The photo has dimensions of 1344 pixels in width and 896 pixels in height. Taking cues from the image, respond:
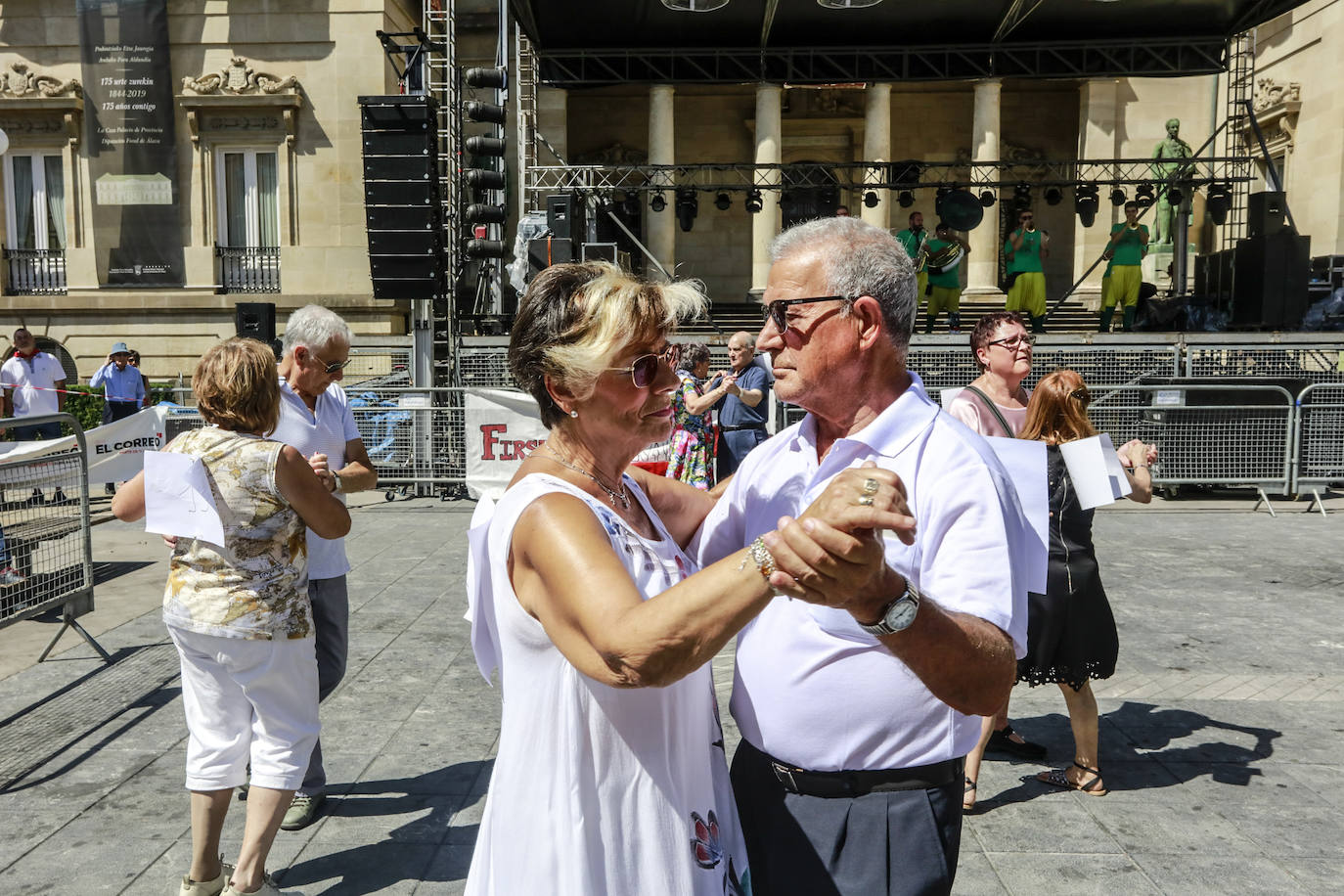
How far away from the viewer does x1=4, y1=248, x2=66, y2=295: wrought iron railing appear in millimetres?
22031

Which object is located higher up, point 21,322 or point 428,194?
point 428,194

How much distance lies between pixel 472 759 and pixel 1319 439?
10784 mm

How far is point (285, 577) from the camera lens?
3.43 meters

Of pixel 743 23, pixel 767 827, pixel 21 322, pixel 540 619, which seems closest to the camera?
pixel 540 619

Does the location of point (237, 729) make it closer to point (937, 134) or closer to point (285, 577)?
point (285, 577)

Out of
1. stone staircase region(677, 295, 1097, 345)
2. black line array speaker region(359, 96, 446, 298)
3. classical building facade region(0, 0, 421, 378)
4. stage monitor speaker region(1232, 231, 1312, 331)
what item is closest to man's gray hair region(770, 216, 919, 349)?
black line array speaker region(359, 96, 446, 298)

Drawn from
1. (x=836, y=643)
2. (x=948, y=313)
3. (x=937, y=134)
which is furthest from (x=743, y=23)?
(x=836, y=643)

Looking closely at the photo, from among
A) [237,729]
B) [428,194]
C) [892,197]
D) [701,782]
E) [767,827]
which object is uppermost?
[892,197]

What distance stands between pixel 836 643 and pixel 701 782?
0.37 meters

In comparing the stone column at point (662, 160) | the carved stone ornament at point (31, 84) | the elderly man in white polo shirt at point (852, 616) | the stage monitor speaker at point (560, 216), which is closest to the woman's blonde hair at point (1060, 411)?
the elderly man in white polo shirt at point (852, 616)

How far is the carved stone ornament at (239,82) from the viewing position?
20.8m

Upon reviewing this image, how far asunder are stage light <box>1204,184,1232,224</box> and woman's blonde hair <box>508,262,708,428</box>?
18.1m

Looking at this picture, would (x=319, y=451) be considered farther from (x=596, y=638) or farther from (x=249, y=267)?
(x=249, y=267)

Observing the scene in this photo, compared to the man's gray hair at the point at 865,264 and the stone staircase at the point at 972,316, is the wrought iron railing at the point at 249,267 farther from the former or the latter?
the man's gray hair at the point at 865,264
